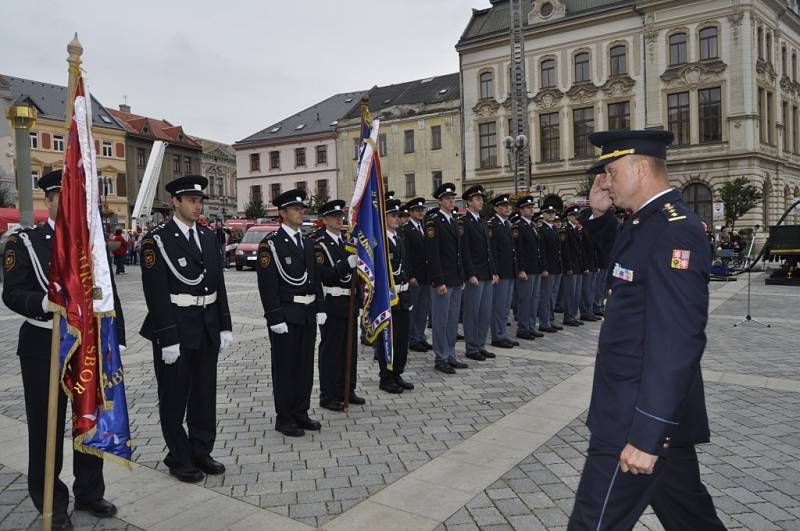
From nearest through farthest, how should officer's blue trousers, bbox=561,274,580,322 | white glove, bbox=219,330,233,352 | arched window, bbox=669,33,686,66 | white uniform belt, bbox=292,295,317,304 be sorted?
white glove, bbox=219,330,233,352, white uniform belt, bbox=292,295,317,304, officer's blue trousers, bbox=561,274,580,322, arched window, bbox=669,33,686,66

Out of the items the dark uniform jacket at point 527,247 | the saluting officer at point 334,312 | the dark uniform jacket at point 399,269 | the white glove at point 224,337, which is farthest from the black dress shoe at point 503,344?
the white glove at point 224,337

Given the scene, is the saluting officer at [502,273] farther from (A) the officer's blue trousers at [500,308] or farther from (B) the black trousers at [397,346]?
(B) the black trousers at [397,346]

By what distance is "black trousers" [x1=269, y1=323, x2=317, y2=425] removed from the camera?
5695 millimetres

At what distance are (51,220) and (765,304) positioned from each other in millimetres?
15334

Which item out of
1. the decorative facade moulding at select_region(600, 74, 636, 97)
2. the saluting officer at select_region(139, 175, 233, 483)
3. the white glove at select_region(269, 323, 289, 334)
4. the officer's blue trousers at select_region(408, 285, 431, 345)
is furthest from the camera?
the decorative facade moulding at select_region(600, 74, 636, 97)

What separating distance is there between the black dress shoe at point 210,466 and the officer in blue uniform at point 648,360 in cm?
299

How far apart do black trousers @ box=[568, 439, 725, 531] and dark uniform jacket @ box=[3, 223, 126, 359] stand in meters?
2.93

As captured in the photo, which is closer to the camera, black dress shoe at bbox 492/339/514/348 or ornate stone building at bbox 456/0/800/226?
black dress shoe at bbox 492/339/514/348

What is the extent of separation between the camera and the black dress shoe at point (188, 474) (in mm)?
4602

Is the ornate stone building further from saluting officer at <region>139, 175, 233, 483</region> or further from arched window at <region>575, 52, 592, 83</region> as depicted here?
saluting officer at <region>139, 175, 233, 483</region>

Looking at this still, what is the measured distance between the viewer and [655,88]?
40625mm

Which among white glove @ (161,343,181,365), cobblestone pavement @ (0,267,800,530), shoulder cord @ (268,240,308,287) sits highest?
shoulder cord @ (268,240,308,287)

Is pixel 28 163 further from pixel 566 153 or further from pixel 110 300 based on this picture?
pixel 566 153

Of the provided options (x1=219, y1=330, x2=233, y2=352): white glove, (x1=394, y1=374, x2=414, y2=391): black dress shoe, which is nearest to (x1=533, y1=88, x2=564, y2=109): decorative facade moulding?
(x1=394, y1=374, x2=414, y2=391): black dress shoe
